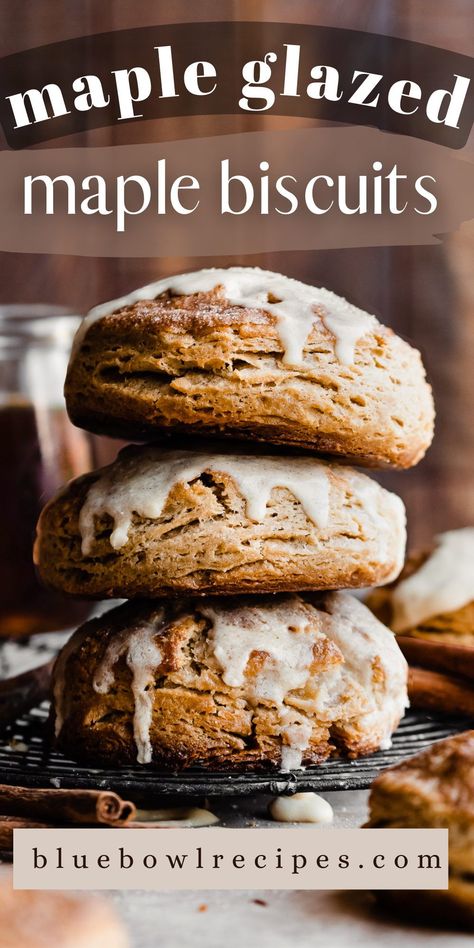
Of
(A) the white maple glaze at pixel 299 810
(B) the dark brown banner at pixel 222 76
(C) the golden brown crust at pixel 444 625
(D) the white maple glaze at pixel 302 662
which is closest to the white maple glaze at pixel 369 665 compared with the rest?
(D) the white maple glaze at pixel 302 662

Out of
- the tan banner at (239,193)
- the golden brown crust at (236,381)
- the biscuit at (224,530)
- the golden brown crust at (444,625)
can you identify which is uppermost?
the tan banner at (239,193)

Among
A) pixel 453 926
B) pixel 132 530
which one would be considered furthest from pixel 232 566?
pixel 453 926

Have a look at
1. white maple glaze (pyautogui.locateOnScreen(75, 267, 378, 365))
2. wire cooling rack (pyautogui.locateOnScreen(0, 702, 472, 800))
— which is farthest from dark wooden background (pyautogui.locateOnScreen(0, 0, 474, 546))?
wire cooling rack (pyautogui.locateOnScreen(0, 702, 472, 800))

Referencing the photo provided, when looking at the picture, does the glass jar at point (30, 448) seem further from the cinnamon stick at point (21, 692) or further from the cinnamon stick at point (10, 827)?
the cinnamon stick at point (10, 827)

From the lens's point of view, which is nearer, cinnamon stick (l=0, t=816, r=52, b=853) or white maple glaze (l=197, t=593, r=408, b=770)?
cinnamon stick (l=0, t=816, r=52, b=853)

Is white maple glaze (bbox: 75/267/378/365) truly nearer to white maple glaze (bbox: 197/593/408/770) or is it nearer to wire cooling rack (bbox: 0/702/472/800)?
white maple glaze (bbox: 197/593/408/770)

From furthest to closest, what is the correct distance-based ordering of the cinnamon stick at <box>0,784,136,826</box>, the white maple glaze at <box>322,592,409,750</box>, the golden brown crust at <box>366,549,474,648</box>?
1. the golden brown crust at <box>366,549,474,648</box>
2. the white maple glaze at <box>322,592,409,750</box>
3. the cinnamon stick at <box>0,784,136,826</box>

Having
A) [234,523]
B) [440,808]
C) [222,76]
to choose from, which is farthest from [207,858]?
[222,76]
